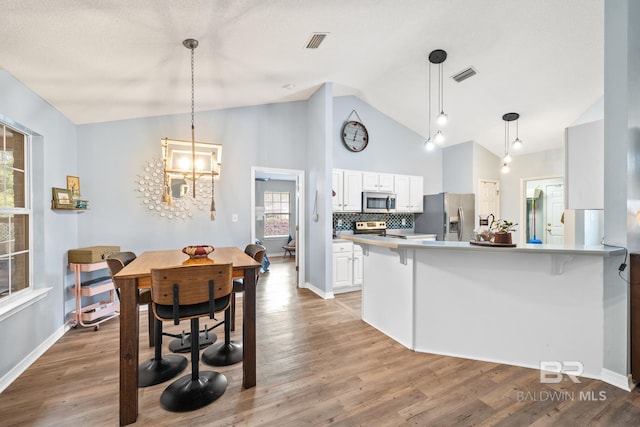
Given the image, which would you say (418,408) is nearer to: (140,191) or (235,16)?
(235,16)

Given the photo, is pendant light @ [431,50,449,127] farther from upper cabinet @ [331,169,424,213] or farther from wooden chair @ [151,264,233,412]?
wooden chair @ [151,264,233,412]

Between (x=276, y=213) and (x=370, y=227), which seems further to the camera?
(x=276, y=213)

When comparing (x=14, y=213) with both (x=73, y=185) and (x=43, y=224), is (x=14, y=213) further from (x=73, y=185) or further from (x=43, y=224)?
(x=73, y=185)

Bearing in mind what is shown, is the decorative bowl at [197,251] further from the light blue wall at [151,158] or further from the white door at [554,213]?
the white door at [554,213]

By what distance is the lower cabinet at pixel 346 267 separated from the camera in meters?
4.44

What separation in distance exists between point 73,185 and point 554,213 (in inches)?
361

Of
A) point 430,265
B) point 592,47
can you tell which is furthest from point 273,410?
point 592,47

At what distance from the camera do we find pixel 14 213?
2.43m

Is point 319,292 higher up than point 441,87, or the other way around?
point 441,87

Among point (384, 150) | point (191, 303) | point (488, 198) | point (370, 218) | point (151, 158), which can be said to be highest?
point (384, 150)

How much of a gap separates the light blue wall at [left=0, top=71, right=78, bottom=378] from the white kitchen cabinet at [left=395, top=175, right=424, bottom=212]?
4794mm

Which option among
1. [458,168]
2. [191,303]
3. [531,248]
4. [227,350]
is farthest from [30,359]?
[458,168]

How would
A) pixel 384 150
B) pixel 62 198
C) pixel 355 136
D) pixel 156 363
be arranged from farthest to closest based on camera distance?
pixel 384 150 → pixel 355 136 → pixel 62 198 → pixel 156 363

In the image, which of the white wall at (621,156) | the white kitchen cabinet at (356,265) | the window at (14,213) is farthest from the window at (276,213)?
the white wall at (621,156)
